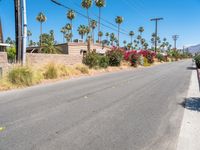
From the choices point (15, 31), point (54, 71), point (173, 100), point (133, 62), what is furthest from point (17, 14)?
point (133, 62)

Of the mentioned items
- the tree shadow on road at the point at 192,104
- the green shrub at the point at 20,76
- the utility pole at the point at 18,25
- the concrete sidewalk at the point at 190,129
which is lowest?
the concrete sidewalk at the point at 190,129

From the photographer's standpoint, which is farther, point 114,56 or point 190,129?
point 114,56

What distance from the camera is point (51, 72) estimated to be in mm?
17312

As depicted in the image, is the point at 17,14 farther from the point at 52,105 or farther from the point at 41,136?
the point at 41,136

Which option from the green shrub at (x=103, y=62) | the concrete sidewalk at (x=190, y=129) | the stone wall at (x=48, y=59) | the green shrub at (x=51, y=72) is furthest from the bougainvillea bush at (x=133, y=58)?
the concrete sidewalk at (x=190, y=129)

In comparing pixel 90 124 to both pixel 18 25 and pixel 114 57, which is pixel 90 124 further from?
pixel 114 57

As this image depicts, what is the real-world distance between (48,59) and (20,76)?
339 inches

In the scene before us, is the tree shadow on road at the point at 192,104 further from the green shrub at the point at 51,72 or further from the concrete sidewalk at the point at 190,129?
the green shrub at the point at 51,72

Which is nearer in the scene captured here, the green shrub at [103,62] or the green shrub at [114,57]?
the green shrub at [103,62]

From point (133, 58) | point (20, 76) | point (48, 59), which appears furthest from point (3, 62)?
point (133, 58)

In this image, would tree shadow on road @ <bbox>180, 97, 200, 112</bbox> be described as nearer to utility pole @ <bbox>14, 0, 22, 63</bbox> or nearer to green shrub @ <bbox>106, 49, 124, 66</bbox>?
utility pole @ <bbox>14, 0, 22, 63</bbox>

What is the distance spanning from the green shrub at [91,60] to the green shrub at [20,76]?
12.3 meters

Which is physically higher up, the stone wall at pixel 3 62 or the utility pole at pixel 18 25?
the utility pole at pixel 18 25

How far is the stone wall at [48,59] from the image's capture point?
2017 centimetres
